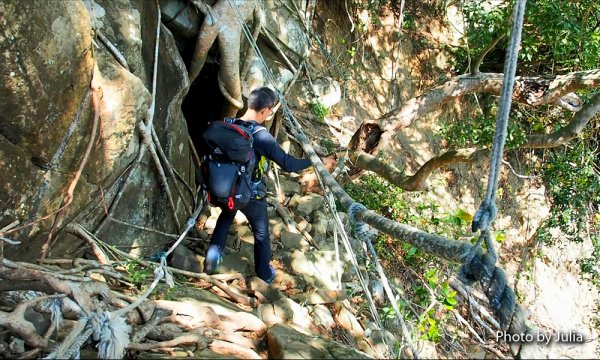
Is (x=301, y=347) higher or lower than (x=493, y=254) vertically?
lower

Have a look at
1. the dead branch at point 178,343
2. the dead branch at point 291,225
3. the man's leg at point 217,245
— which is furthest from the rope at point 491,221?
the dead branch at point 291,225

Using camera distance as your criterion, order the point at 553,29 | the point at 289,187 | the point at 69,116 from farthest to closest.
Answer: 1. the point at 289,187
2. the point at 553,29
3. the point at 69,116

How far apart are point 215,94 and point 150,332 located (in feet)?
9.65

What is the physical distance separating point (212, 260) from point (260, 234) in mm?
374

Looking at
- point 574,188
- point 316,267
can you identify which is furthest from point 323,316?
point 574,188

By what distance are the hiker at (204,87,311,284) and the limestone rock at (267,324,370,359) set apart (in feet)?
3.76

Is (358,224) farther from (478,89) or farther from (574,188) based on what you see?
(574,188)

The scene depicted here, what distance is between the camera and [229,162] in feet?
10.0

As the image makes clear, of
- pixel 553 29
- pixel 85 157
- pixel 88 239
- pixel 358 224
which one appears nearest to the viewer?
pixel 358 224

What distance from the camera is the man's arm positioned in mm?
3088

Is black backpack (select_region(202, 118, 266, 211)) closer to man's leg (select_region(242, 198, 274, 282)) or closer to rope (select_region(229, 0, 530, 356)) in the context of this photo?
man's leg (select_region(242, 198, 274, 282))

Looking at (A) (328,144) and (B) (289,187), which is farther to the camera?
(A) (328,144)

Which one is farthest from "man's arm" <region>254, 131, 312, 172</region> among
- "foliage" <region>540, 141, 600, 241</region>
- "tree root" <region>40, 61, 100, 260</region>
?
"foliage" <region>540, 141, 600, 241</region>

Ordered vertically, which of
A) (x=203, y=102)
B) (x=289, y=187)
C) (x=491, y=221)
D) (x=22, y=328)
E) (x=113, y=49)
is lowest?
(x=22, y=328)
